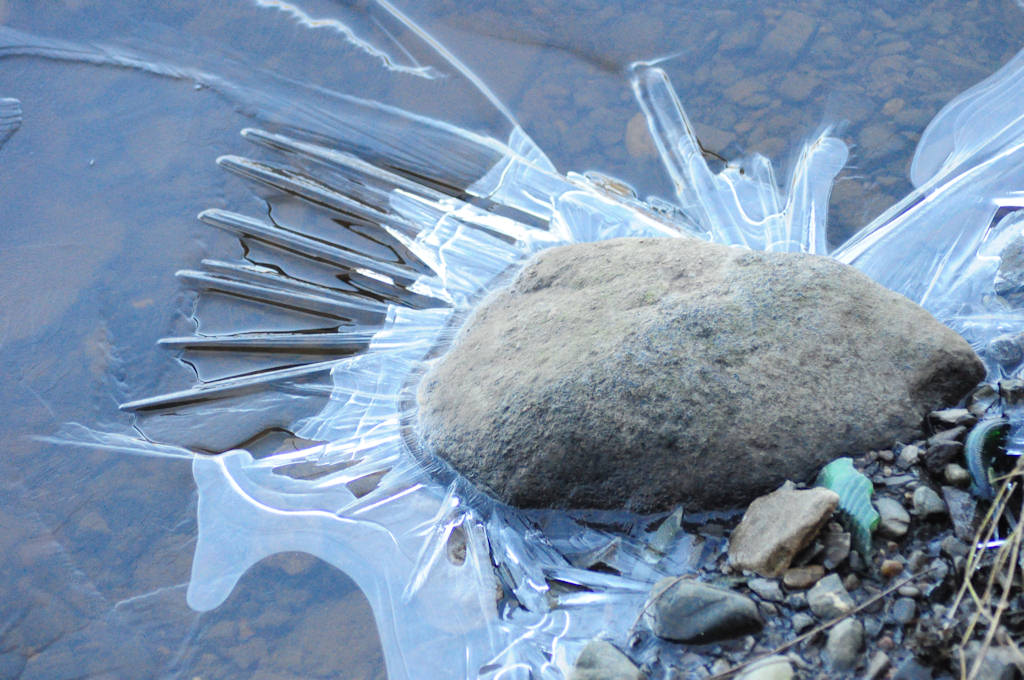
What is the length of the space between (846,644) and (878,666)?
67 mm

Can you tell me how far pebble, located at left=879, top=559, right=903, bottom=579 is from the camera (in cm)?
185

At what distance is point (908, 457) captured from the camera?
204cm

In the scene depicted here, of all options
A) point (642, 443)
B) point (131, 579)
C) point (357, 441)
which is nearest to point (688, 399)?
point (642, 443)

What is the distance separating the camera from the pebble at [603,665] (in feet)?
6.23

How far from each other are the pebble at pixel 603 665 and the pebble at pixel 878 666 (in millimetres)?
453

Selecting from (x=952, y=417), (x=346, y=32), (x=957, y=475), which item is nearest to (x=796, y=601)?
(x=957, y=475)

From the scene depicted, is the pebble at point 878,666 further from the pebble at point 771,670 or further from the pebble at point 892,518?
the pebble at point 892,518

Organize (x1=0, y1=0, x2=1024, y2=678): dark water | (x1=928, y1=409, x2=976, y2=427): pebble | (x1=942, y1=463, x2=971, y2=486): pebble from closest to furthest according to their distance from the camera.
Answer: (x1=942, y1=463, x2=971, y2=486): pebble → (x1=928, y1=409, x2=976, y2=427): pebble → (x1=0, y1=0, x2=1024, y2=678): dark water

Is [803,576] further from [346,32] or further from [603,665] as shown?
[346,32]

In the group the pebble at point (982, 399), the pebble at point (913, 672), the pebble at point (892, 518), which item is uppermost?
the pebble at point (982, 399)

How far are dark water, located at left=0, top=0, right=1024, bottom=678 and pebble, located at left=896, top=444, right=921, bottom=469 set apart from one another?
3.99 feet

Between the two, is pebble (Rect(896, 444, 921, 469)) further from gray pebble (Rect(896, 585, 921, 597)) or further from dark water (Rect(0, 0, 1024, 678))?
dark water (Rect(0, 0, 1024, 678))

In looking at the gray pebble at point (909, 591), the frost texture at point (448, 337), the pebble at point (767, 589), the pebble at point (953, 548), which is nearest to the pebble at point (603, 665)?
the frost texture at point (448, 337)

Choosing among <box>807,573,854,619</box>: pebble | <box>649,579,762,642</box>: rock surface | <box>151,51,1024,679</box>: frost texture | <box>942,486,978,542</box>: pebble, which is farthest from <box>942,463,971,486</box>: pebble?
<box>151,51,1024,679</box>: frost texture
